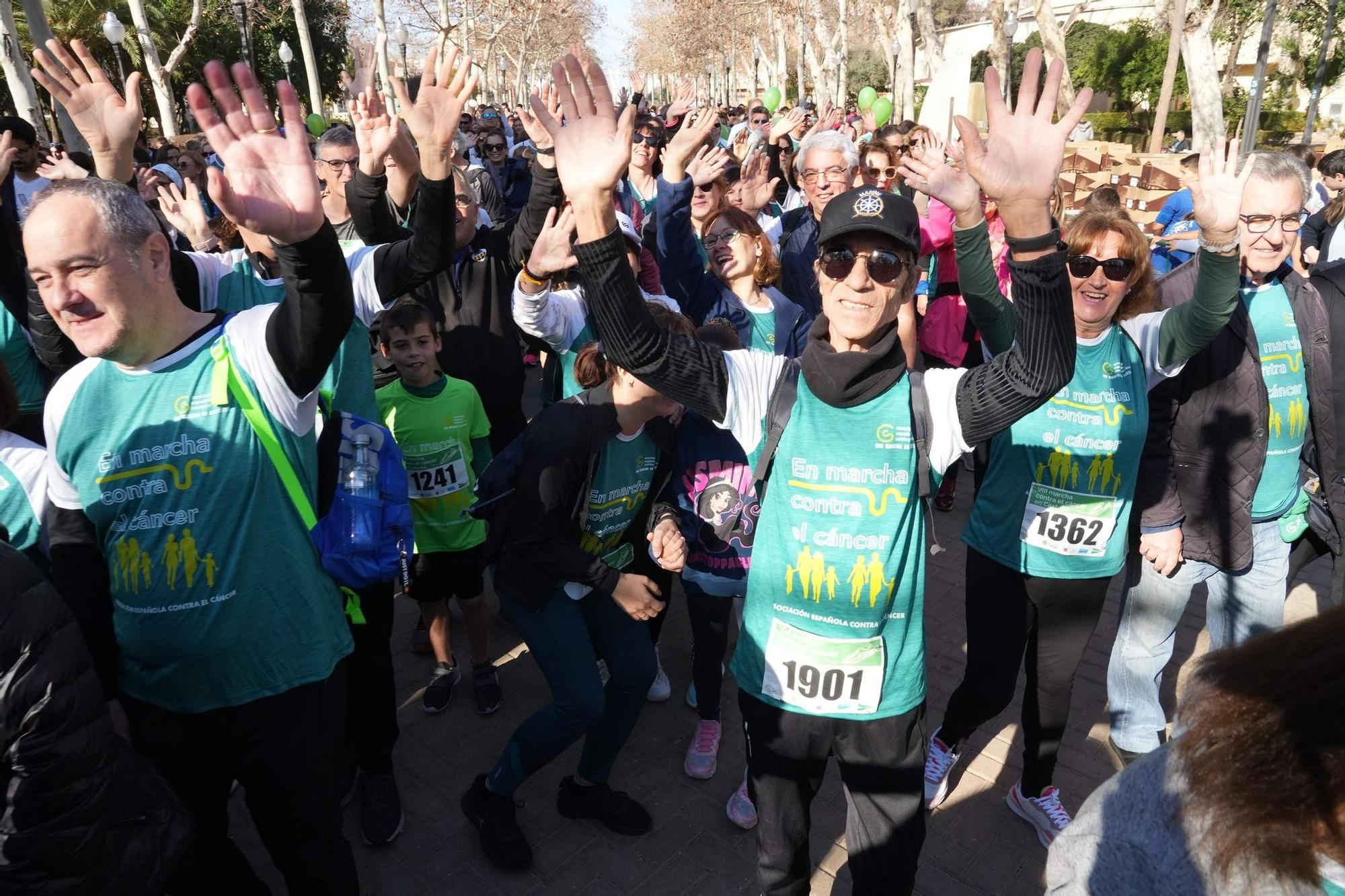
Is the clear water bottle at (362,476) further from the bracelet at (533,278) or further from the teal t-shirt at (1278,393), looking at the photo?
the teal t-shirt at (1278,393)

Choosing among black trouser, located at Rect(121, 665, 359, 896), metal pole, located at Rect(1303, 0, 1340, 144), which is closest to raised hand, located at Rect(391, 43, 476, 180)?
black trouser, located at Rect(121, 665, 359, 896)

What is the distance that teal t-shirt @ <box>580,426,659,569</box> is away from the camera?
2.90m

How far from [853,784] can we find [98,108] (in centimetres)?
312

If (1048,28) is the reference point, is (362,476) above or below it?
below

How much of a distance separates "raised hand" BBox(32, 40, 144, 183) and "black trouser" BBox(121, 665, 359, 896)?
182 centimetres

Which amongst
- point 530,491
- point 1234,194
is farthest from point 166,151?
point 1234,194

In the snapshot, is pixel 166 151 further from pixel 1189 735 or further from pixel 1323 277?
pixel 1189 735

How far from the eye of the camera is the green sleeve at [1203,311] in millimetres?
2619

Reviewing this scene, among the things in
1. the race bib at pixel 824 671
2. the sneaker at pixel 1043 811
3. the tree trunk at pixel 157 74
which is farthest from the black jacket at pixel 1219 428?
the tree trunk at pixel 157 74

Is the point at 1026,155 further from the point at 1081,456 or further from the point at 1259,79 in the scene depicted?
the point at 1259,79

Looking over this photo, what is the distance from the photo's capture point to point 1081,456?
274cm

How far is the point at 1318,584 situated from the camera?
198 inches

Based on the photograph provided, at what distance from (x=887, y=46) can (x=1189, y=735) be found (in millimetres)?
37881

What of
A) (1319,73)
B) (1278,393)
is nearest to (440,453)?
(1278,393)
